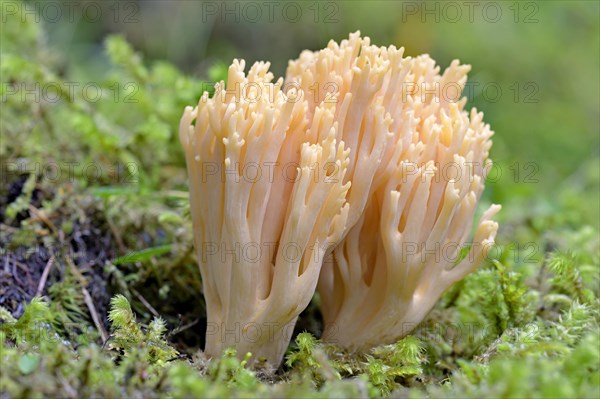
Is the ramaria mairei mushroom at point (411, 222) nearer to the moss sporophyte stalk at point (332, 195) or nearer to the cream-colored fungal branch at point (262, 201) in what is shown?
the moss sporophyte stalk at point (332, 195)

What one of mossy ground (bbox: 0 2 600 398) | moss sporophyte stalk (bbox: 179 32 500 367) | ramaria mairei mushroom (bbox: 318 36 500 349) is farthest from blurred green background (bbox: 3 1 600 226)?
moss sporophyte stalk (bbox: 179 32 500 367)

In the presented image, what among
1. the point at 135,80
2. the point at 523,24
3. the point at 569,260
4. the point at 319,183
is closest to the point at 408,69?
the point at 319,183

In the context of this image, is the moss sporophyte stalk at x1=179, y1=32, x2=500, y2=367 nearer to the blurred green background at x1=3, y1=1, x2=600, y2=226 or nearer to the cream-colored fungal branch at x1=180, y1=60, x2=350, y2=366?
the cream-colored fungal branch at x1=180, y1=60, x2=350, y2=366

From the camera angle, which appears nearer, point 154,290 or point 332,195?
point 332,195

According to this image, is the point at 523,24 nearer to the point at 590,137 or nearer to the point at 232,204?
the point at 590,137

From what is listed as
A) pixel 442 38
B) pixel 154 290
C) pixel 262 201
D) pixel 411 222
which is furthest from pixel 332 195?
pixel 442 38

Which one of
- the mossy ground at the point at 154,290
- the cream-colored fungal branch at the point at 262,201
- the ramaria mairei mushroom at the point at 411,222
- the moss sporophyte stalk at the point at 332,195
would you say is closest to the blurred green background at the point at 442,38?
the mossy ground at the point at 154,290

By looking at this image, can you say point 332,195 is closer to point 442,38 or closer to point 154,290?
point 154,290
